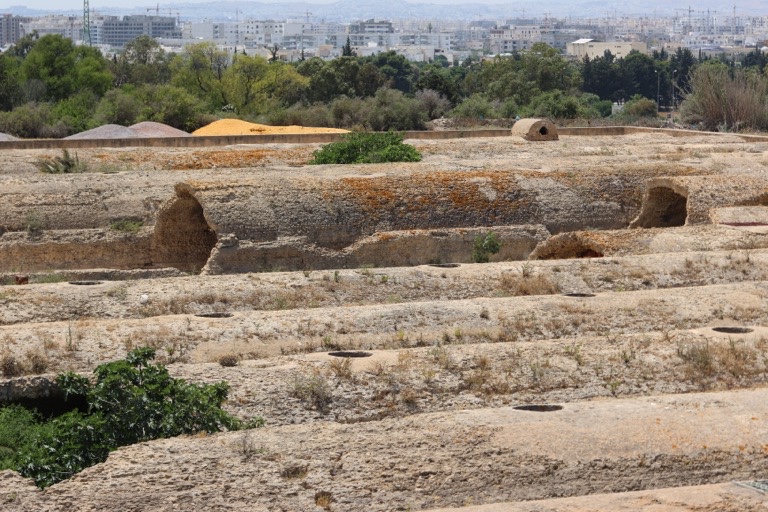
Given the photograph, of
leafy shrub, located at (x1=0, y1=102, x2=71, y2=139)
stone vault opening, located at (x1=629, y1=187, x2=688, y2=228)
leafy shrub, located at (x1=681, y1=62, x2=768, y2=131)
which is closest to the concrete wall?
leafy shrub, located at (x1=681, y1=62, x2=768, y2=131)

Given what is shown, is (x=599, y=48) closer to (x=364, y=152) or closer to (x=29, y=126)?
(x=29, y=126)

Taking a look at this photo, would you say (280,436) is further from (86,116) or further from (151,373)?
(86,116)

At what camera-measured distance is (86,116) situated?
121 ft

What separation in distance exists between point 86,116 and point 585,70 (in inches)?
1941

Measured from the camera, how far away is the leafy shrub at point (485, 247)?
16422 mm

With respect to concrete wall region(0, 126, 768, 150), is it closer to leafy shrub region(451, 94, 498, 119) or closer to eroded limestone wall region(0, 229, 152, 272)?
leafy shrub region(451, 94, 498, 119)

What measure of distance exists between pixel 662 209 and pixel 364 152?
215 inches

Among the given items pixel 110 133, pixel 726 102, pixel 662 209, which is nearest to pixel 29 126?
pixel 110 133

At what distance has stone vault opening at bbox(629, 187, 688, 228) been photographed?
60.4 ft

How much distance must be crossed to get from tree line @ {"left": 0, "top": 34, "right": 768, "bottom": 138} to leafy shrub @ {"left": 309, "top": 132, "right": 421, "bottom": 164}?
1053cm

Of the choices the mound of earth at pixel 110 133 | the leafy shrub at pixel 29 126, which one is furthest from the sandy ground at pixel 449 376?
the leafy shrub at pixel 29 126

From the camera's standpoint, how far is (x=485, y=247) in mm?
16453

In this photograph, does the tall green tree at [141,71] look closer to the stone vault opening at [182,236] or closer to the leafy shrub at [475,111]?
the leafy shrub at [475,111]

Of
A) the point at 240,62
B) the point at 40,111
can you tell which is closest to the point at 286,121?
the point at 40,111
